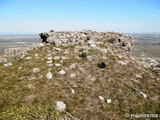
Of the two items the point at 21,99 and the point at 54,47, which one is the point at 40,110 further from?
the point at 54,47

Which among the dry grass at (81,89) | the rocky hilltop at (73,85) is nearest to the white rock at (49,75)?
the rocky hilltop at (73,85)

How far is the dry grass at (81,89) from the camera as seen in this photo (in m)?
13.5

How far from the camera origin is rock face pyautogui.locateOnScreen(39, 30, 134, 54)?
28586 mm

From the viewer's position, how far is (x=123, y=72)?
20.0 m

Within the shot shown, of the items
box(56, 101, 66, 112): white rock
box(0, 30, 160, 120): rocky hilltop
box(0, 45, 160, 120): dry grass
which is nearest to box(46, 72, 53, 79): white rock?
box(0, 30, 160, 120): rocky hilltop

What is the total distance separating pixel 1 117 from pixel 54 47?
630 inches

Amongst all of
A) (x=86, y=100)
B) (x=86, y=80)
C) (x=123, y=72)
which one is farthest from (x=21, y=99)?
(x=123, y=72)

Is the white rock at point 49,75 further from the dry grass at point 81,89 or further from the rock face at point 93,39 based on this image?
the rock face at point 93,39

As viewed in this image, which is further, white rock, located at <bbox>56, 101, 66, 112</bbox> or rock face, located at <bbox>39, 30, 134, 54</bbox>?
rock face, located at <bbox>39, 30, 134, 54</bbox>

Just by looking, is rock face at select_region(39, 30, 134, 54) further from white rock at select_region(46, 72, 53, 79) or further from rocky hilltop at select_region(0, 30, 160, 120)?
white rock at select_region(46, 72, 53, 79)

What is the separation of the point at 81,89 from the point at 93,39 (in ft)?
54.6

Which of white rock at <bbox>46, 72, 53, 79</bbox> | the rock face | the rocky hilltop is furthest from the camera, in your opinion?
the rock face

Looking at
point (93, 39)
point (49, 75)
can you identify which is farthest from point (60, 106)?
point (93, 39)

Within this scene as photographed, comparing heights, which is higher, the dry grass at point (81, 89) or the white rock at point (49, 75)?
the white rock at point (49, 75)
